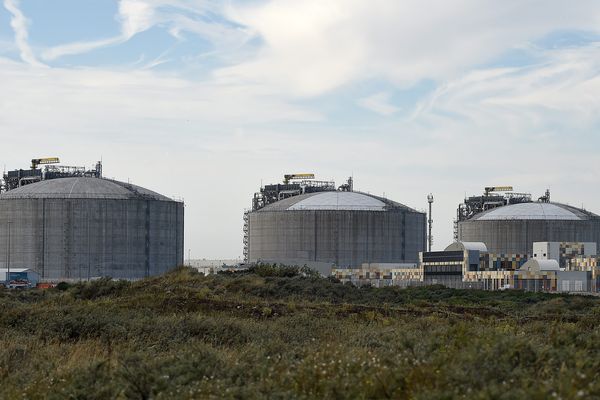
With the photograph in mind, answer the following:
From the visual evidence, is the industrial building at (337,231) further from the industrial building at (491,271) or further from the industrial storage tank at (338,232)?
the industrial building at (491,271)

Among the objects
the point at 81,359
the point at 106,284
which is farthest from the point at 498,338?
the point at 106,284

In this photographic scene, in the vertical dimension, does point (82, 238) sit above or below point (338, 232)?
below

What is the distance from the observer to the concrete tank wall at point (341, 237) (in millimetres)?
126562

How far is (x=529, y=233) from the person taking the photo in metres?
136

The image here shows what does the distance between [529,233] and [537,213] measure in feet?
13.0

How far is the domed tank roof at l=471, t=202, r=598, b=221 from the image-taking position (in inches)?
5413

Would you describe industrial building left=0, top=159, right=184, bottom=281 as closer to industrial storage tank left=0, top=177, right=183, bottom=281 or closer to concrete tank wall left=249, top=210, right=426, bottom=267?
industrial storage tank left=0, top=177, right=183, bottom=281

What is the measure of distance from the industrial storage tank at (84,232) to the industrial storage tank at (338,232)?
1613 centimetres

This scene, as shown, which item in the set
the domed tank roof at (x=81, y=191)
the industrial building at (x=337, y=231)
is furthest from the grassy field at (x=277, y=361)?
the industrial building at (x=337, y=231)

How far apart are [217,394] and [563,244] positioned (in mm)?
95251

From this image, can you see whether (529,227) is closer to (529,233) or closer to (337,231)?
(529,233)

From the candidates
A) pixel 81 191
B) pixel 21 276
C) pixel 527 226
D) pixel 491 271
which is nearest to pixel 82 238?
pixel 81 191

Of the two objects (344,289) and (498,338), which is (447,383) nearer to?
(498,338)

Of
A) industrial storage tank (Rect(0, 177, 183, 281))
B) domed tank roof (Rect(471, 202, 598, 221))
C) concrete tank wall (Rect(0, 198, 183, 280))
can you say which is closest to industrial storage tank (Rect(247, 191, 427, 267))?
domed tank roof (Rect(471, 202, 598, 221))
